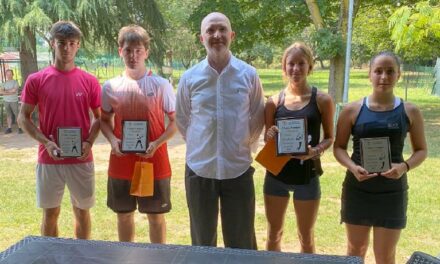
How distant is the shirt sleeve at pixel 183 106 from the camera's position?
3.30 metres

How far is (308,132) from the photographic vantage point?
321 centimetres

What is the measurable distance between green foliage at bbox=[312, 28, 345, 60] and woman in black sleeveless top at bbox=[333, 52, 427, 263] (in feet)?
33.2

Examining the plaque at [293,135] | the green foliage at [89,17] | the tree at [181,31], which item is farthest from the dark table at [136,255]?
the tree at [181,31]

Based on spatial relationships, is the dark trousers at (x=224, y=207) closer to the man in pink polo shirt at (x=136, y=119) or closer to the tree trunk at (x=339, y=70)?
the man in pink polo shirt at (x=136, y=119)

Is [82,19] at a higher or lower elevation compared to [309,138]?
higher

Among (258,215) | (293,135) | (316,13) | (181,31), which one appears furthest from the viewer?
(181,31)

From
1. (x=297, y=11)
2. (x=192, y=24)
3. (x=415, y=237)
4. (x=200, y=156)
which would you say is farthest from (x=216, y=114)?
(x=297, y=11)

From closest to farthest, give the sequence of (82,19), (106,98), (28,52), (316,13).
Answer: (106,98) → (82,19) → (316,13) → (28,52)

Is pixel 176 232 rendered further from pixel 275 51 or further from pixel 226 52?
pixel 275 51

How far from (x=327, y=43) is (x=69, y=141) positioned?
409 inches

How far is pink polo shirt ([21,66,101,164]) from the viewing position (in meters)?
3.60

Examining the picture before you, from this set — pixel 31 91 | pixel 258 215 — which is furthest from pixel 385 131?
pixel 258 215

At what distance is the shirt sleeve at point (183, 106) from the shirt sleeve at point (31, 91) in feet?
3.65

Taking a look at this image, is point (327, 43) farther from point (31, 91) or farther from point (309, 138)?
point (31, 91)
